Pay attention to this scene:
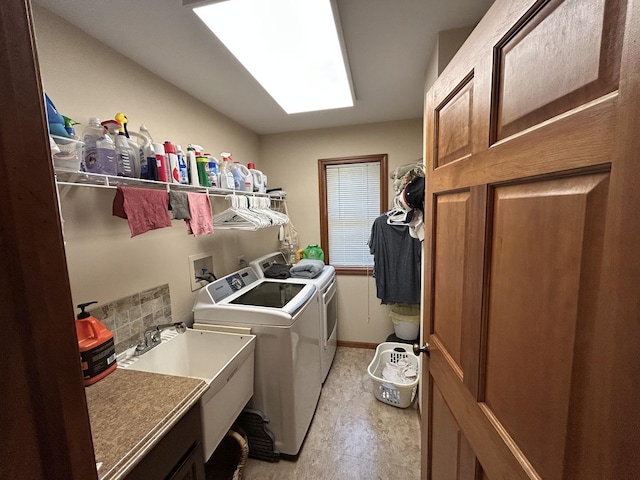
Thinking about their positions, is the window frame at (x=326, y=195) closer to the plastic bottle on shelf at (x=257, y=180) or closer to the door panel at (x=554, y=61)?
the plastic bottle on shelf at (x=257, y=180)

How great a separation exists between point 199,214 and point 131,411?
3.22 feet

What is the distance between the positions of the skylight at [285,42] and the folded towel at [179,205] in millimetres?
786

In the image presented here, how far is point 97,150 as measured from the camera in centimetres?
110

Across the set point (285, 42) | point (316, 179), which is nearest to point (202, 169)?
point (285, 42)

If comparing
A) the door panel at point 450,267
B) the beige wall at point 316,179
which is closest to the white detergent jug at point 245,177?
the beige wall at point 316,179

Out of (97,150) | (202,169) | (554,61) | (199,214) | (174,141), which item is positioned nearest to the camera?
(554,61)

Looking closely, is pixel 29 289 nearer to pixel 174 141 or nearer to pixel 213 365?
pixel 213 365

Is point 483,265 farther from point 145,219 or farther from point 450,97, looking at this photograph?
point 145,219

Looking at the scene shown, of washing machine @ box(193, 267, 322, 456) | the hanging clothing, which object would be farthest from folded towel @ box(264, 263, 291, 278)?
the hanging clothing

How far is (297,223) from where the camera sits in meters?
3.12

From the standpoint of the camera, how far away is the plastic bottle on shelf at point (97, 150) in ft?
3.61

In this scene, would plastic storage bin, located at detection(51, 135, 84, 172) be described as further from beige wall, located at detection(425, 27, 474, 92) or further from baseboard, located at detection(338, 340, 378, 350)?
baseboard, located at detection(338, 340, 378, 350)

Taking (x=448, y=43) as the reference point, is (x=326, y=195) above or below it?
below

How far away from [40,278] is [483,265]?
35.2 inches
